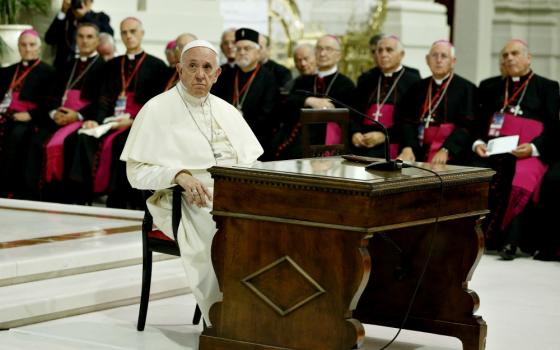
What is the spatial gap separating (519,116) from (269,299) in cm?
475

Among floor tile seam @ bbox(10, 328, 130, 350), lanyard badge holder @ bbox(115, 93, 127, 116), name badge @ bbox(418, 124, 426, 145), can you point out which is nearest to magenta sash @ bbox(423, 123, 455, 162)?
name badge @ bbox(418, 124, 426, 145)

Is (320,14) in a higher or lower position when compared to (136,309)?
higher

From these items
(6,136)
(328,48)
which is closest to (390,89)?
(328,48)

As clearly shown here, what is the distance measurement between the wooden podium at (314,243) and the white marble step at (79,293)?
1350mm

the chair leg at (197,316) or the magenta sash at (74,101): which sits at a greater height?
the magenta sash at (74,101)

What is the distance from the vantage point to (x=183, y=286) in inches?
274

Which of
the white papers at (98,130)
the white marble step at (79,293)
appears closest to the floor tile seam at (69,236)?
the white marble step at (79,293)

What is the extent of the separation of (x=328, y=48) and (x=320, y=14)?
525 cm

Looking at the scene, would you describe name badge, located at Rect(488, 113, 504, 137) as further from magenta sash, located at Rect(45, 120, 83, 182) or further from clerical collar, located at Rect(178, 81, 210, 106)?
clerical collar, located at Rect(178, 81, 210, 106)

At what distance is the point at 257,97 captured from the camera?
10281mm

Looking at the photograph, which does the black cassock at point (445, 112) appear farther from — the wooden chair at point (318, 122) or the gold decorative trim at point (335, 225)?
the gold decorative trim at point (335, 225)

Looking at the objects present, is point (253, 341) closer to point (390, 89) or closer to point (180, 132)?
point (180, 132)

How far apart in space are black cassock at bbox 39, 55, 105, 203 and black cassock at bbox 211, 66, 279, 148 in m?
1.17

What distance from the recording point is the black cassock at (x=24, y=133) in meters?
10.6
